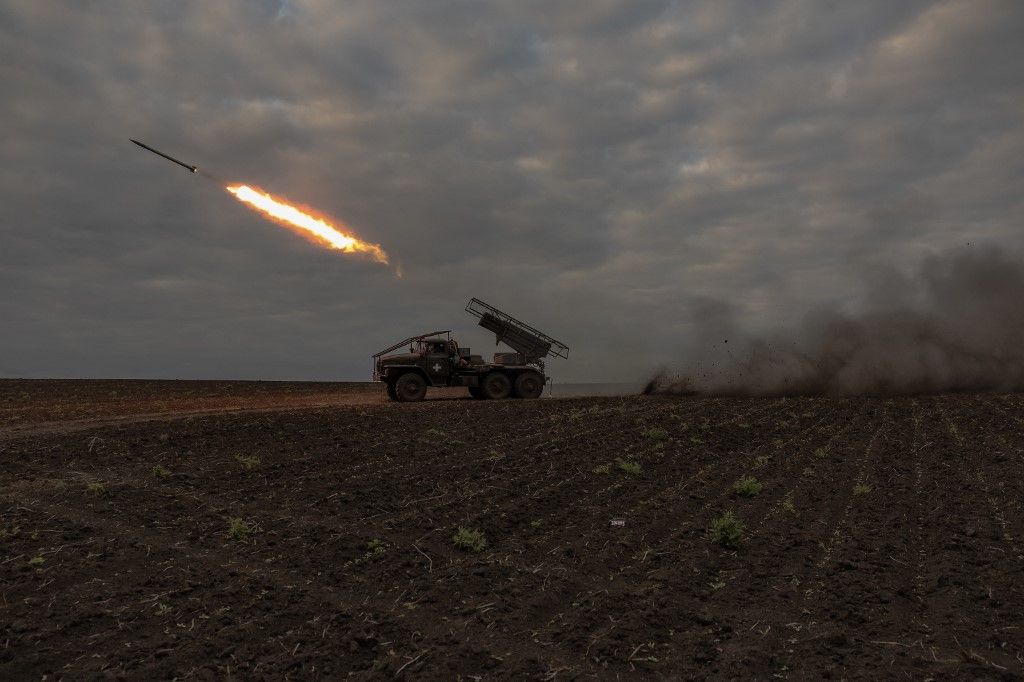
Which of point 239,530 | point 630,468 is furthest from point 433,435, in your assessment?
point 239,530

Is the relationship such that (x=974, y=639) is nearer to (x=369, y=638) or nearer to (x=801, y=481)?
(x=369, y=638)

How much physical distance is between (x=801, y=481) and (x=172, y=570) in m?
10.4

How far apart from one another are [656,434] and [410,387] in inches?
583

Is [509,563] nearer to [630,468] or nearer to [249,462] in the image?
[630,468]

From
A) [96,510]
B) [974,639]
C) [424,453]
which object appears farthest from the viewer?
[424,453]

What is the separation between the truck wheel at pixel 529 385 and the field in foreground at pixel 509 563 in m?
16.6

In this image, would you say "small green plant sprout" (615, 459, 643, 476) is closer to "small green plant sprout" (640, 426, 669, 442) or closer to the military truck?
"small green plant sprout" (640, 426, 669, 442)

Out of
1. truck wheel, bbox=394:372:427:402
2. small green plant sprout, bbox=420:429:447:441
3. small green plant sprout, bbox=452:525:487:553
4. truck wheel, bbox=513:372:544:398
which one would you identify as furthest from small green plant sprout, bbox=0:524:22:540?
truck wheel, bbox=513:372:544:398

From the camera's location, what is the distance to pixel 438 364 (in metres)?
30.3

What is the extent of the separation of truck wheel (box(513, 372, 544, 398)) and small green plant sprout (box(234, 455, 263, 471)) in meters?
18.9

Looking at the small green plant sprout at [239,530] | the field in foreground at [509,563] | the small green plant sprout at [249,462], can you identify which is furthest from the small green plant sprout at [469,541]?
the small green plant sprout at [249,462]

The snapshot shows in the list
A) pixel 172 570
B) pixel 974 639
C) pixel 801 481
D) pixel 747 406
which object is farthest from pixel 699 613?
pixel 747 406

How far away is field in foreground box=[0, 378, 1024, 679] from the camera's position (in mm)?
5828

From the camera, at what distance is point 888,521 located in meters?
9.55
